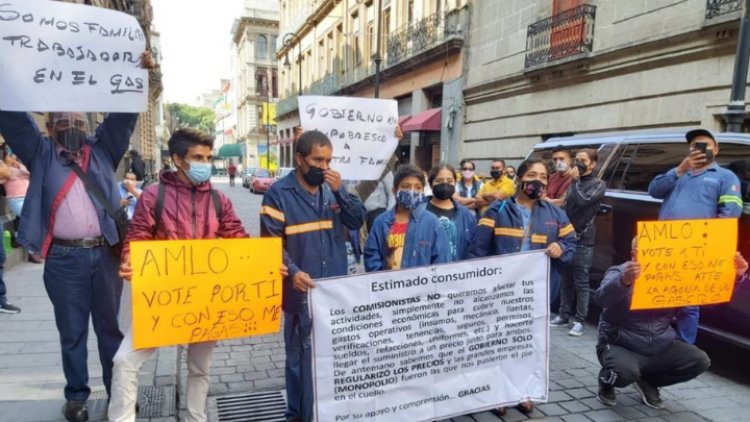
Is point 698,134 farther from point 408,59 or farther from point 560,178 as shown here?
point 408,59

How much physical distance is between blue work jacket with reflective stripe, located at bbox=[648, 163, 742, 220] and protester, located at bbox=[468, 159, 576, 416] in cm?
111

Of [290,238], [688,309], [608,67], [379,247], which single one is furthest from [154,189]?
[608,67]

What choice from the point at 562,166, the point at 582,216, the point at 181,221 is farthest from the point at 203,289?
the point at 562,166

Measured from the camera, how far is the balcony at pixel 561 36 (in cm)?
1198

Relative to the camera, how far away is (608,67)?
1147 centimetres

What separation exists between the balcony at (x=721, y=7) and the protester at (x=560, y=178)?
489 cm

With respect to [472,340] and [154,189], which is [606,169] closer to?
[472,340]

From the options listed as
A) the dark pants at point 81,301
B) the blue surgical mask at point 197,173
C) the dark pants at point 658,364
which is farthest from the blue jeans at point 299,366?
the dark pants at point 658,364

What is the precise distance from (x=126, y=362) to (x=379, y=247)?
66.1 inches

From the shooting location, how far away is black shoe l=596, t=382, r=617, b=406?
12.4ft

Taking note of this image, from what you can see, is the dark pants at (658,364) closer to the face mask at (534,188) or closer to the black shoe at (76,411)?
the face mask at (534,188)

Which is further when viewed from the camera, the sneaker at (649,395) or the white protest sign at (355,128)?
the white protest sign at (355,128)

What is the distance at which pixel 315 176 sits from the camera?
10.1 ft

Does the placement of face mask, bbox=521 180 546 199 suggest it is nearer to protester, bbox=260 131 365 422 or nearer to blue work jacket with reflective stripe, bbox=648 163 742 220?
blue work jacket with reflective stripe, bbox=648 163 742 220
